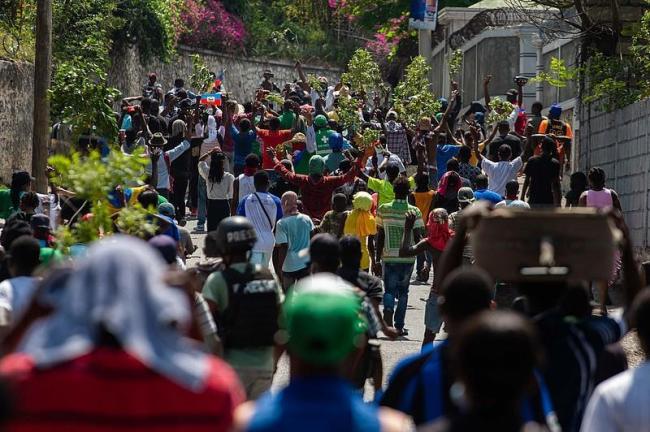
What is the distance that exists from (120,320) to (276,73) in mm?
47288

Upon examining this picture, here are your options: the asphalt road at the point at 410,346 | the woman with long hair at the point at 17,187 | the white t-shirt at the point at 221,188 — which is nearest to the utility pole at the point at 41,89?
the white t-shirt at the point at 221,188

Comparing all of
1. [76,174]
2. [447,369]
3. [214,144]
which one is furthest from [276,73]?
[447,369]

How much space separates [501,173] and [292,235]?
17.5ft

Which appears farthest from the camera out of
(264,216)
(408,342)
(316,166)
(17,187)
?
(316,166)

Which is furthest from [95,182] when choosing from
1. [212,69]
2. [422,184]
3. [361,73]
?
[212,69]

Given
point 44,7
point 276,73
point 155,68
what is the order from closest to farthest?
point 44,7 → point 155,68 → point 276,73

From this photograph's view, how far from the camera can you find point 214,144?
78.5ft

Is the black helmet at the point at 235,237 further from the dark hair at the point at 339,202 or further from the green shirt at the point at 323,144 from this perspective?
the green shirt at the point at 323,144

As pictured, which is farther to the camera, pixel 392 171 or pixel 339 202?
pixel 392 171

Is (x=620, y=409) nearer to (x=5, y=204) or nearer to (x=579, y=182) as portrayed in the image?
(x=5, y=204)

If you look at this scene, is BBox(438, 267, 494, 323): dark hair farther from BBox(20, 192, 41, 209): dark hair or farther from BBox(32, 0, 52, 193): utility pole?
BBox(32, 0, 52, 193): utility pole

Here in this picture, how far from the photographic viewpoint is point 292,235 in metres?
14.6

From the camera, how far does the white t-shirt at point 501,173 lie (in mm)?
19250

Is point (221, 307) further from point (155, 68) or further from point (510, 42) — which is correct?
point (155, 68)
